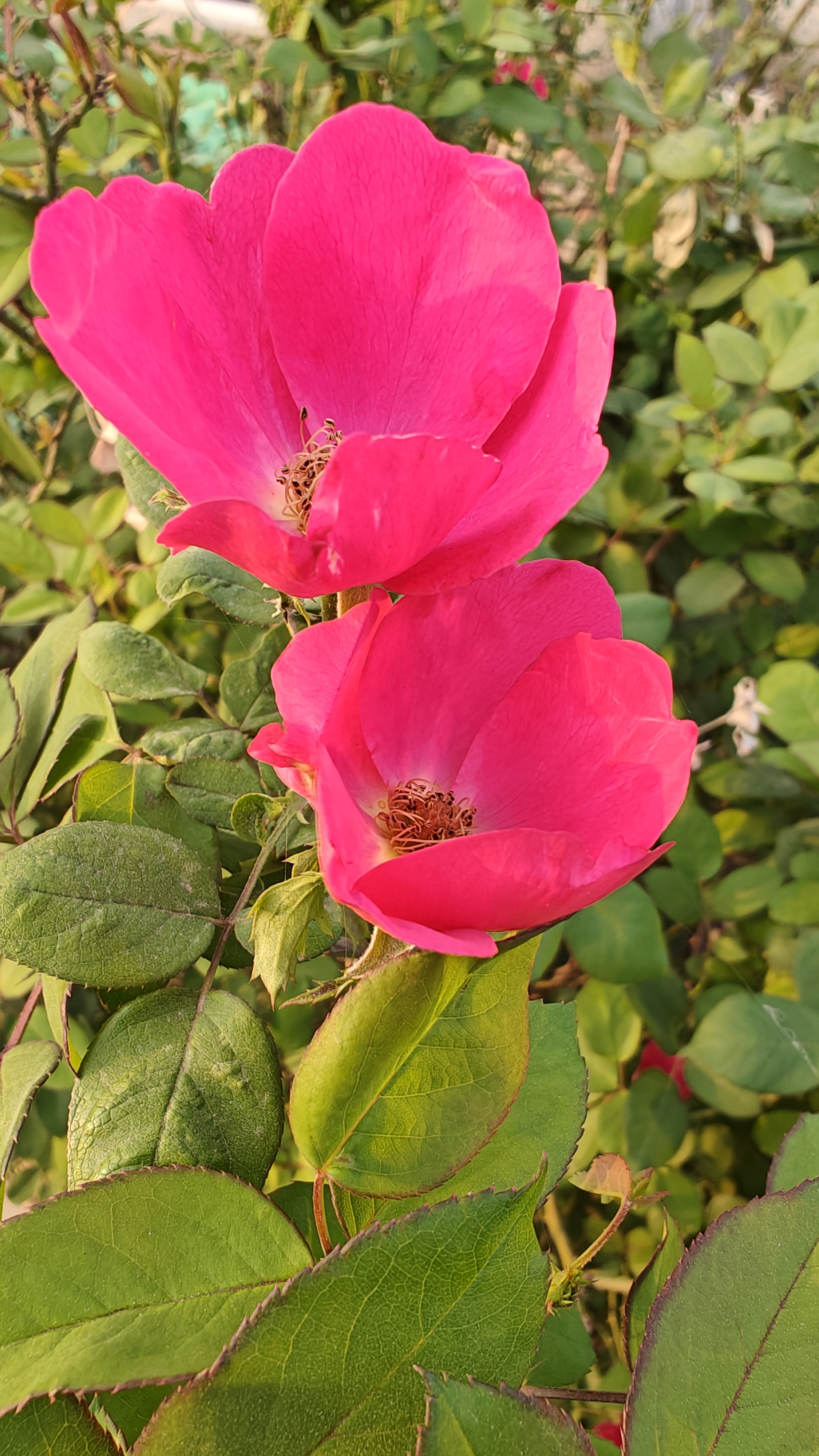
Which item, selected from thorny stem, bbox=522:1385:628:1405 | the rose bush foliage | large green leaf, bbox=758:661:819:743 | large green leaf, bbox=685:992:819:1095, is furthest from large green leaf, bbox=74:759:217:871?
large green leaf, bbox=758:661:819:743

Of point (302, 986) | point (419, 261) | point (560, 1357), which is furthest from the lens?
point (302, 986)

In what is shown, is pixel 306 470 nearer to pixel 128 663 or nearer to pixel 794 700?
pixel 128 663

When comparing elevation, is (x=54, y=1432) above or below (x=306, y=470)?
below

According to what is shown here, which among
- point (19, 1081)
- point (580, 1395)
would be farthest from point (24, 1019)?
point (580, 1395)

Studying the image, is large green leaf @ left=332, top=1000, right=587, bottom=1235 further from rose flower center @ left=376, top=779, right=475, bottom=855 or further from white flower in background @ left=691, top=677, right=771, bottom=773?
white flower in background @ left=691, top=677, right=771, bottom=773

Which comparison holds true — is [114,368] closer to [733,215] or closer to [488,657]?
[488,657]

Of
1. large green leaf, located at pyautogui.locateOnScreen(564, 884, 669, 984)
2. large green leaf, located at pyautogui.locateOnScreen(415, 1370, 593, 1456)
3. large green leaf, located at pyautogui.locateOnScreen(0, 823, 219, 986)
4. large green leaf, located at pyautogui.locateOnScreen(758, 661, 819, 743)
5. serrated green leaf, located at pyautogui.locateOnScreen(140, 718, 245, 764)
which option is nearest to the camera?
large green leaf, located at pyautogui.locateOnScreen(415, 1370, 593, 1456)

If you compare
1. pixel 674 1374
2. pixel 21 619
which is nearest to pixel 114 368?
pixel 674 1374

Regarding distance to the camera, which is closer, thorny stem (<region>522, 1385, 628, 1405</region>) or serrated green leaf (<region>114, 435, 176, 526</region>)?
thorny stem (<region>522, 1385, 628, 1405</region>)
